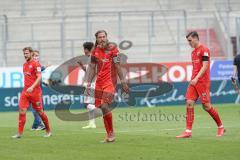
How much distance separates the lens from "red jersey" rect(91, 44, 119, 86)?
1498 cm

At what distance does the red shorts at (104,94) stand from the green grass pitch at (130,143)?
2.76 feet

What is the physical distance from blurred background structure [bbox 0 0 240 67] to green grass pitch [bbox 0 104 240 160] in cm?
1269

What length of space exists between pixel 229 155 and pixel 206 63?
12.1 feet

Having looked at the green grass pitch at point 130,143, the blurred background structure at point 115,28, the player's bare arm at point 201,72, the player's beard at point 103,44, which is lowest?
the green grass pitch at point 130,143

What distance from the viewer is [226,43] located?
119 feet

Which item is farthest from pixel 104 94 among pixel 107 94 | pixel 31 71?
pixel 31 71

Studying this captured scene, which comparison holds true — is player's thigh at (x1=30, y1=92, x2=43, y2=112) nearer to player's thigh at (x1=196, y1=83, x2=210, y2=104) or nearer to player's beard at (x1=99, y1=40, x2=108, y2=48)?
player's beard at (x1=99, y1=40, x2=108, y2=48)

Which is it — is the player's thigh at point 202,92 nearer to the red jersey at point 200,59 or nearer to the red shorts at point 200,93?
the red shorts at point 200,93

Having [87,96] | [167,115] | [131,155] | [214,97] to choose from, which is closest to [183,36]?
[214,97]

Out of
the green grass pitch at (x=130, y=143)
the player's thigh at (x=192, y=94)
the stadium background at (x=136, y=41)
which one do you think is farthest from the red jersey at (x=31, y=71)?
the stadium background at (x=136, y=41)

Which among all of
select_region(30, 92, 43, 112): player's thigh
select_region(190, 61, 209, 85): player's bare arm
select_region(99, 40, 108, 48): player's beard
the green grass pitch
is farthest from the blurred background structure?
select_region(99, 40, 108, 48): player's beard

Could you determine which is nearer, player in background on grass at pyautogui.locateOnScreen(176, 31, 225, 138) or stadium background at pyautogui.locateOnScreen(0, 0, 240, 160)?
player in background on grass at pyautogui.locateOnScreen(176, 31, 225, 138)

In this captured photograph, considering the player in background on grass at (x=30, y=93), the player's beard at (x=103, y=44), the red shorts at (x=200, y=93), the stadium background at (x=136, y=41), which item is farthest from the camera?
the stadium background at (x=136, y=41)

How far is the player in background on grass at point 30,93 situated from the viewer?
663 inches
